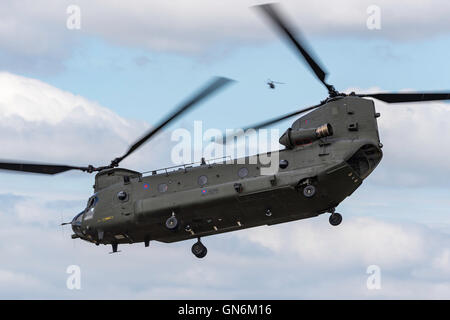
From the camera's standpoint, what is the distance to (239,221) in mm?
64438

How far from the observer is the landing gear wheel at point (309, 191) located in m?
61.1

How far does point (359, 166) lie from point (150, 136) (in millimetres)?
12386

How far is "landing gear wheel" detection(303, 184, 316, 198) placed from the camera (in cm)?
6112

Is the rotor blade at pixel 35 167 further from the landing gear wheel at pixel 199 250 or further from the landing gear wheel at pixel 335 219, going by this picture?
the landing gear wheel at pixel 335 219

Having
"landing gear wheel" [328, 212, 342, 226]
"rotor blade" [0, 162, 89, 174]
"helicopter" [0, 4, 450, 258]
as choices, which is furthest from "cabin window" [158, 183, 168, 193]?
"landing gear wheel" [328, 212, 342, 226]

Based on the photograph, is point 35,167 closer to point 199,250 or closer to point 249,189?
point 199,250

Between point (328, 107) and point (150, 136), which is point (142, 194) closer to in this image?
point (150, 136)

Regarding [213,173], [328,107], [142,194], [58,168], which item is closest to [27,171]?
[58,168]

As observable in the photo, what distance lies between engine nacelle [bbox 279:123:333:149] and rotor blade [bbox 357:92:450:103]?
113 inches

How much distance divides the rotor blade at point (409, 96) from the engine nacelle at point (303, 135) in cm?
286

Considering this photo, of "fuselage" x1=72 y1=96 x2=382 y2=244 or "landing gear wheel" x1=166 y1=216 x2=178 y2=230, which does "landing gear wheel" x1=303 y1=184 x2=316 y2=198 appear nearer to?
"fuselage" x1=72 y1=96 x2=382 y2=244

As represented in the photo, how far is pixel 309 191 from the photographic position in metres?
61.2
